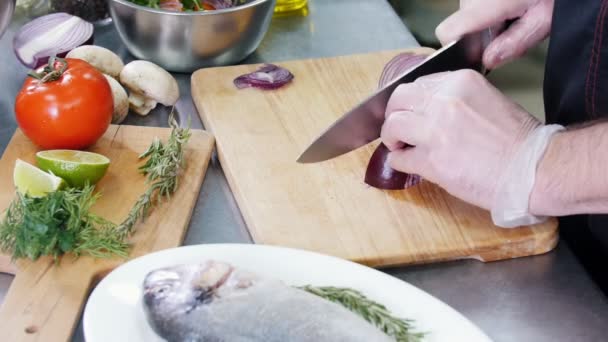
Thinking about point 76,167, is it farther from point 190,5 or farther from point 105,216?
point 190,5

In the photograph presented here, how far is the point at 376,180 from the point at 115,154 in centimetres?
52

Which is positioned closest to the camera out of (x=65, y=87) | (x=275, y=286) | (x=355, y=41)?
(x=275, y=286)

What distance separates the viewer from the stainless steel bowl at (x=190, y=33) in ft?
5.76

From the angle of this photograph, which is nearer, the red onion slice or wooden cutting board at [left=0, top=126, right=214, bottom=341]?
wooden cutting board at [left=0, top=126, right=214, bottom=341]

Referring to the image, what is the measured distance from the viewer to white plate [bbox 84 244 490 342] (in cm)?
115

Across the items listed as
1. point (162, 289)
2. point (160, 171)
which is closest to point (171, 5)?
point (160, 171)

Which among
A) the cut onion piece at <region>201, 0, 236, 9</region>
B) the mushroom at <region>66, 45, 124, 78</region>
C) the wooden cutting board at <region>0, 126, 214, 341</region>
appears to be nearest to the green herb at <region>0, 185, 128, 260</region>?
the wooden cutting board at <region>0, 126, 214, 341</region>

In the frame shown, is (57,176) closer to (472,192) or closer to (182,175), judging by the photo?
(182,175)

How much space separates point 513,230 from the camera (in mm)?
1436

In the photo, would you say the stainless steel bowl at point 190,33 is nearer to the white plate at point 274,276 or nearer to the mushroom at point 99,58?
the mushroom at point 99,58

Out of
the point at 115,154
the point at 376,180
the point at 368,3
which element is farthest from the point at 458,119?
the point at 368,3

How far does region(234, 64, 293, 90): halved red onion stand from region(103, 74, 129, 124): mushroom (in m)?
0.25

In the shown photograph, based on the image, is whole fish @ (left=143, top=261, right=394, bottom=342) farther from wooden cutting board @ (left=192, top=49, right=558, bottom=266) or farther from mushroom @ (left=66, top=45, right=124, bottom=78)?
mushroom @ (left=66, top=45, right=124, bottom=78)

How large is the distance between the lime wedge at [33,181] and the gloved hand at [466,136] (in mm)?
601
